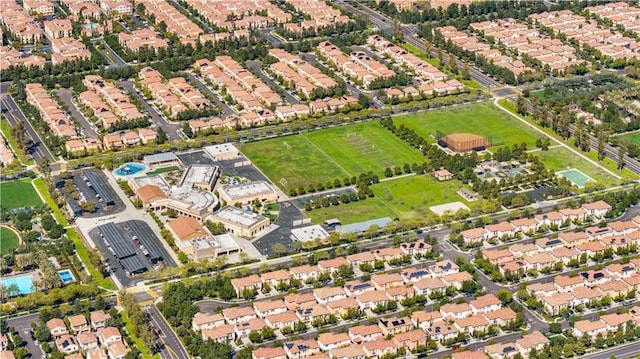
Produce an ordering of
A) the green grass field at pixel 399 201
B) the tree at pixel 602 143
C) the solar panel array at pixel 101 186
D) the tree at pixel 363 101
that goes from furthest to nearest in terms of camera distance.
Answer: the tree at pixel 363 101
the tree at pixel 602 143
the solar panel array at pixel 101 186
the green grass field at pixel 399 201

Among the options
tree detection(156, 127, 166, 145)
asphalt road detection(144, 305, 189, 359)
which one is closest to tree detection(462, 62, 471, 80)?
tree detection(156, 127, 166, 145)

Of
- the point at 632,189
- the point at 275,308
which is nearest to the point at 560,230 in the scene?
the point at 632,189

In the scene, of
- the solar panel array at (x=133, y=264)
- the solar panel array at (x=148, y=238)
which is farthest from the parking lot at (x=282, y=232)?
the solar panel array at (x=133, y=264)

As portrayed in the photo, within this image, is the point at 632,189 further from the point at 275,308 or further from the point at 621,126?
the point at 275,308

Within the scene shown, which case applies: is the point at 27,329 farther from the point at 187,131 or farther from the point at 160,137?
the point at 187,131

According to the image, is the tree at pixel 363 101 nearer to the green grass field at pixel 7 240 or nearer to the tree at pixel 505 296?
the tree at pixel 505 296

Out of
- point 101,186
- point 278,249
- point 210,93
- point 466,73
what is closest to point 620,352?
point 278,249
